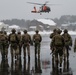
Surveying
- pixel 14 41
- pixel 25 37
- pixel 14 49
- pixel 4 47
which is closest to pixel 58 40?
pixel 14 41

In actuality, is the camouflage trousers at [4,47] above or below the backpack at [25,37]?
below

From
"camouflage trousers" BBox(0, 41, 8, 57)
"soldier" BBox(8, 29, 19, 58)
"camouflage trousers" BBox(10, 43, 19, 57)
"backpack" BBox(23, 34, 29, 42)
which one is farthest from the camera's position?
"camouflage trousers" BBox(0, 41, 8, 57)

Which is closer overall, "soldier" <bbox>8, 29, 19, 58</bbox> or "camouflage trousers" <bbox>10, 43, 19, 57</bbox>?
"soldier" <bbox>8, 29, 19, 58</bbox>

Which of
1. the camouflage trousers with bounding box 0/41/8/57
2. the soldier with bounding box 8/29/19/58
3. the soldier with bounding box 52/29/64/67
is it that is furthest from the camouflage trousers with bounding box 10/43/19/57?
the soldier with bounding box 52/29/64/67

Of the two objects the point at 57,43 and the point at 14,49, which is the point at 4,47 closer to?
the point at 14,49

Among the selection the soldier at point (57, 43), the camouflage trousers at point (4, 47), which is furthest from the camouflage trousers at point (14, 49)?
the soldier at point (57, 43)

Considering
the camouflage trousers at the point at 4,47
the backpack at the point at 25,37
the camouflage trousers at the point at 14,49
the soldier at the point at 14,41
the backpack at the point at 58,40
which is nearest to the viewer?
the backpack at the point at 58,40

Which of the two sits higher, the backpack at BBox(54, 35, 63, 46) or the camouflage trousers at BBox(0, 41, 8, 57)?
the backpack at BBox(54, 35, 63, 46)

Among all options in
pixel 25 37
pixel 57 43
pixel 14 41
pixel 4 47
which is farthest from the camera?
pixel 4 47

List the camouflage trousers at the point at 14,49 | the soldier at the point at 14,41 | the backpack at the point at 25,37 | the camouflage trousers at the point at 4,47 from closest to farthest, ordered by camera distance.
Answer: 1. the soldier at the point at 14,41
2. the camouflage trousers at the point at 14,49
3. the backpack at the point at 25,37
4. the camouflage trousers at the point at 4,47

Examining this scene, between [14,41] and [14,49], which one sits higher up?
[14,41]

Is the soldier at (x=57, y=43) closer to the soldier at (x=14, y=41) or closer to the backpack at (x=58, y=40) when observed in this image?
the backpack at (x=58, y=40)

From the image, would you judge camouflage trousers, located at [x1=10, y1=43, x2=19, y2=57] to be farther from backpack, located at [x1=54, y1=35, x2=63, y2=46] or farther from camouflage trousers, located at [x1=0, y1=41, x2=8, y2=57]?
backpack, located at [x1=54, y1=35, x2=63, y2=46]

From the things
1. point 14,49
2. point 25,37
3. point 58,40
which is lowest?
point 14,49
